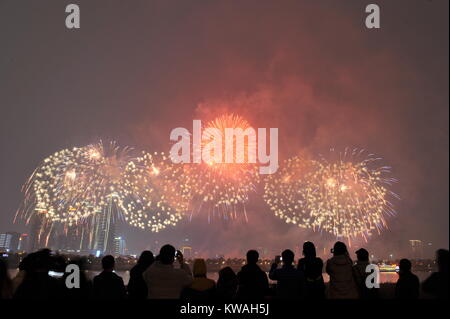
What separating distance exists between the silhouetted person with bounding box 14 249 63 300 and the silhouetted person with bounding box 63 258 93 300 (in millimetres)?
372

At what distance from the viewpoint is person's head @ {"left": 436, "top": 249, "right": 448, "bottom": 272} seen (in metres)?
8.44

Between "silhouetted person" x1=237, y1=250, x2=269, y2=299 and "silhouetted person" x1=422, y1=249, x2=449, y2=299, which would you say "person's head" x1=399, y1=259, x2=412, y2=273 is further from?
"silhouetted person" x1=237, y1=250, x2=269, y2=299

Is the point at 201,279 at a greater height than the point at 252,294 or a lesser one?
greater

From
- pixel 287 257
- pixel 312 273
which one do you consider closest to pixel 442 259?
pixel 312 273

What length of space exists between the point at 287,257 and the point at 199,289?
2.74 m

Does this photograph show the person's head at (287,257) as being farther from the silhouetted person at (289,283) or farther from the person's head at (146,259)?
the person's head at (146,259)

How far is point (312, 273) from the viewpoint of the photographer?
9.25m

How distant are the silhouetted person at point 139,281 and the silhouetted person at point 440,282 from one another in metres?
6.69

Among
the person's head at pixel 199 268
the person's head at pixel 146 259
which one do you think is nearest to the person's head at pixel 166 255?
the person's head at pixel 199 268

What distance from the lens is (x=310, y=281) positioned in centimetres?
921

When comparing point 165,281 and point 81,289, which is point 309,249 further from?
point 81,289
